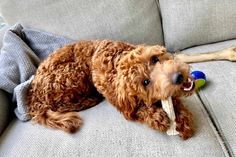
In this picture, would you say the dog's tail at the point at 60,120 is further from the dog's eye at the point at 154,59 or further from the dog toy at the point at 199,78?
the dog toy at the point at 199,78

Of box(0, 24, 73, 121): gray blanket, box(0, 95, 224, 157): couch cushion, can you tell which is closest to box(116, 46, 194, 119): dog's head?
box(0, 95, 224, 157): couch cushion

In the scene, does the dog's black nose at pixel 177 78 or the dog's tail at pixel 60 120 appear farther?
the dog's tail at pixel 60 120

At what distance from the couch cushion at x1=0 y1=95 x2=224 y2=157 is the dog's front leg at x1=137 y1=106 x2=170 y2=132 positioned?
30 mm

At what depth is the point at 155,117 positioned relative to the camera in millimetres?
1090

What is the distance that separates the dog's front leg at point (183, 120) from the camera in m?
1.08

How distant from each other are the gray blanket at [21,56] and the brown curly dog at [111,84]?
5 cm

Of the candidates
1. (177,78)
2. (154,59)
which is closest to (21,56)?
(154,59)

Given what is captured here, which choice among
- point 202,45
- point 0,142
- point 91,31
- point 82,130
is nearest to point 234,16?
point 202,45

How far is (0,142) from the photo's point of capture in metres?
1.26

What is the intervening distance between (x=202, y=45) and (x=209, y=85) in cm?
37

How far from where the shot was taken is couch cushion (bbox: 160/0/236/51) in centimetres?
155

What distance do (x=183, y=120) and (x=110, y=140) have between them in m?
0.26

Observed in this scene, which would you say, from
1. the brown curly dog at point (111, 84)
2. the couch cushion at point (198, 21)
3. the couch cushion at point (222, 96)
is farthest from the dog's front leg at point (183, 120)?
the couch cushion at point (198, 21)

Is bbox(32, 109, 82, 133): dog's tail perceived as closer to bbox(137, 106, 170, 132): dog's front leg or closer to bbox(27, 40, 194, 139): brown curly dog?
bbox(27, 40, 194, 139): brown curly dog
